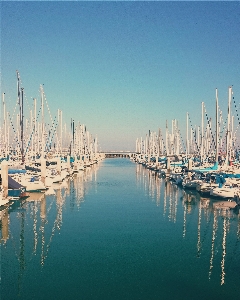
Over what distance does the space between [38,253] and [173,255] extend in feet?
30.7

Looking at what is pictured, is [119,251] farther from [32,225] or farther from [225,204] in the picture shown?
[225,204]

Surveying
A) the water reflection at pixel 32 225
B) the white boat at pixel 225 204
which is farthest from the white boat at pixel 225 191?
the water reflection at pixel 32 225

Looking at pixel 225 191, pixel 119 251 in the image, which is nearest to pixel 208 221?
pixel 225 191

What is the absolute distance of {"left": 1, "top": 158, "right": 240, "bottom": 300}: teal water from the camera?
18.2 metres

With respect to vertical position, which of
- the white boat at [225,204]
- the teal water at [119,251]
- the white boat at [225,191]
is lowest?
the teal water at [119,251]

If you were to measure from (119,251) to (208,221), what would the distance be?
12574mm

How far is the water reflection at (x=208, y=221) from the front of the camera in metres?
23.6

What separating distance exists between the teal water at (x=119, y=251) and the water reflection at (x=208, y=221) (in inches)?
3.1

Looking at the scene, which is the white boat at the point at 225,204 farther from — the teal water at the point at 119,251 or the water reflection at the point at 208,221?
the teal water at the point at 119,251

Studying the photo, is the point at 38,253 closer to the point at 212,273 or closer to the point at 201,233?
the point at 212,273

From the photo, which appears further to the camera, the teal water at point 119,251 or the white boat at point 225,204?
the white boat at point 225,204

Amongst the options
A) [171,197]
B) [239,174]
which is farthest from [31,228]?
[239,174]

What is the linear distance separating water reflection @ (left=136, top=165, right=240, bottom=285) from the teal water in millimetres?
80

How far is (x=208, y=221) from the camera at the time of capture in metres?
33.3
